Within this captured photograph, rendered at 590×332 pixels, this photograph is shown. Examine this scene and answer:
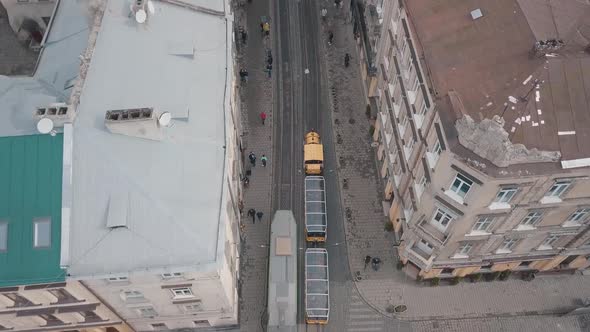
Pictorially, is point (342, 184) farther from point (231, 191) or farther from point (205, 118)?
point (205, 118)

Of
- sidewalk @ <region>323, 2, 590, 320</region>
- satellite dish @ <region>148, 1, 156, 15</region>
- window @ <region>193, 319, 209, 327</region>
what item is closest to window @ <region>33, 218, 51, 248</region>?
window @ <region>193, 319, 209, 327</region>

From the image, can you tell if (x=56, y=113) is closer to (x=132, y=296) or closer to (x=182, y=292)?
(x=132, y=296)

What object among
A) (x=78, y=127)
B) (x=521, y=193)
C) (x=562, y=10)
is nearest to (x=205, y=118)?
(x=78, y=127)

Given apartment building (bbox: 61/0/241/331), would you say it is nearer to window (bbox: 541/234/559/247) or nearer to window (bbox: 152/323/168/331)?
window (bbox: 152/323/168/331)

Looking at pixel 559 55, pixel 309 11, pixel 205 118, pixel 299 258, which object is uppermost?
pixel 309 11

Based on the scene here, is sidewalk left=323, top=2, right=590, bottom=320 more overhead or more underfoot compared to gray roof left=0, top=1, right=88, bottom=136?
more underfoot

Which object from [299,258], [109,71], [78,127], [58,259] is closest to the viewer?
[58,259]

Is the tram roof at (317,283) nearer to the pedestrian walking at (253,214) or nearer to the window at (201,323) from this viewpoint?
the pedestrian walking at (253,214)

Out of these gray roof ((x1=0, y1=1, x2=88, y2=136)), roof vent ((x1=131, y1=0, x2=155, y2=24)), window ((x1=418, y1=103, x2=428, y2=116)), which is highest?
roof vent ((x1=131, y1=0, x2=155, y2=24))
